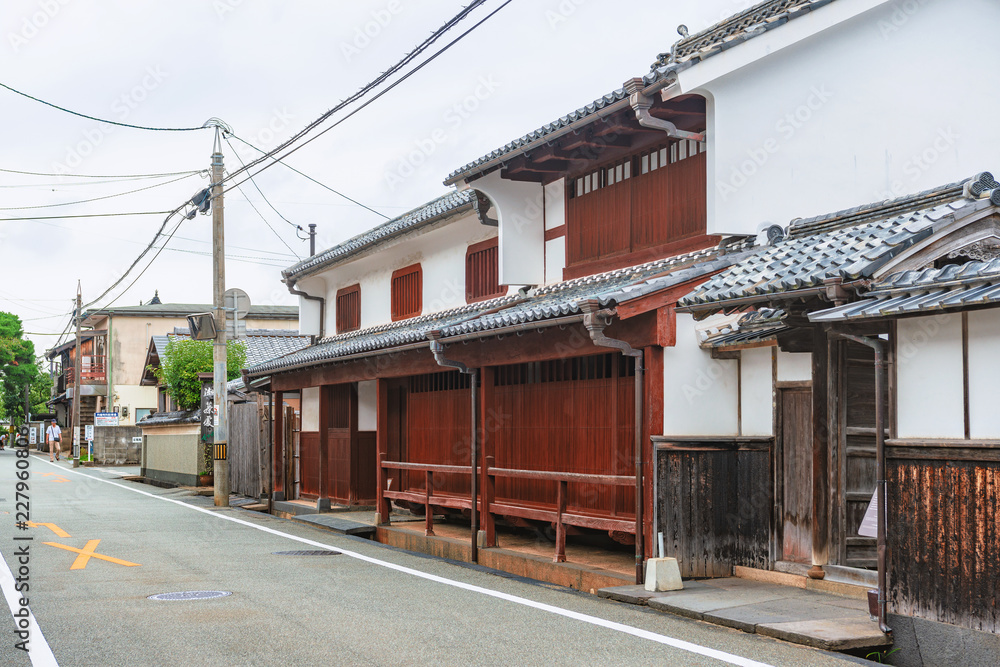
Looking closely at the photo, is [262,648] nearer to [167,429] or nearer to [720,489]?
[720,489]

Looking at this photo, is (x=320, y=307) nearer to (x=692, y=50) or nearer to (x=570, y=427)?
(x=570, y=427)

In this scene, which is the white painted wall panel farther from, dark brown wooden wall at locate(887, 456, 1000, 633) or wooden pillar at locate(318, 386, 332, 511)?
dark brown wooden wall at locate(887, 456, 1000, 633)

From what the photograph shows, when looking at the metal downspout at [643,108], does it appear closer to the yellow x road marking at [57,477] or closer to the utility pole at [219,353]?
the utility pole at [219,353]

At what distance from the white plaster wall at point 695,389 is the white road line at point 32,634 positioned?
20.7 ft

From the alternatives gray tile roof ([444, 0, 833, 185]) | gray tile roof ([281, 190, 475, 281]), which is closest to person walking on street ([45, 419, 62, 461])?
gray tile roof ([281, 190, 475, 281])

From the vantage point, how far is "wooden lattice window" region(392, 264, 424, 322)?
20625mm

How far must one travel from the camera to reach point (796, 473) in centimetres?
1057

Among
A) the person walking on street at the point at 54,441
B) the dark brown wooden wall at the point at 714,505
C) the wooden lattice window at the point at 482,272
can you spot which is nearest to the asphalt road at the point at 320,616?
the dark brown wooden wall at the point at 714,505

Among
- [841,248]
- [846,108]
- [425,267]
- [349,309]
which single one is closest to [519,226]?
[425,267]

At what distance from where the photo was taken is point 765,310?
9977mm

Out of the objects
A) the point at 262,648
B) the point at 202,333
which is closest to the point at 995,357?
the point at 262,648

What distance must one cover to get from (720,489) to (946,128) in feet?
14.4

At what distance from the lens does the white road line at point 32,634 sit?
729cm

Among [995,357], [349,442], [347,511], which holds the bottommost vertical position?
[347,511]
